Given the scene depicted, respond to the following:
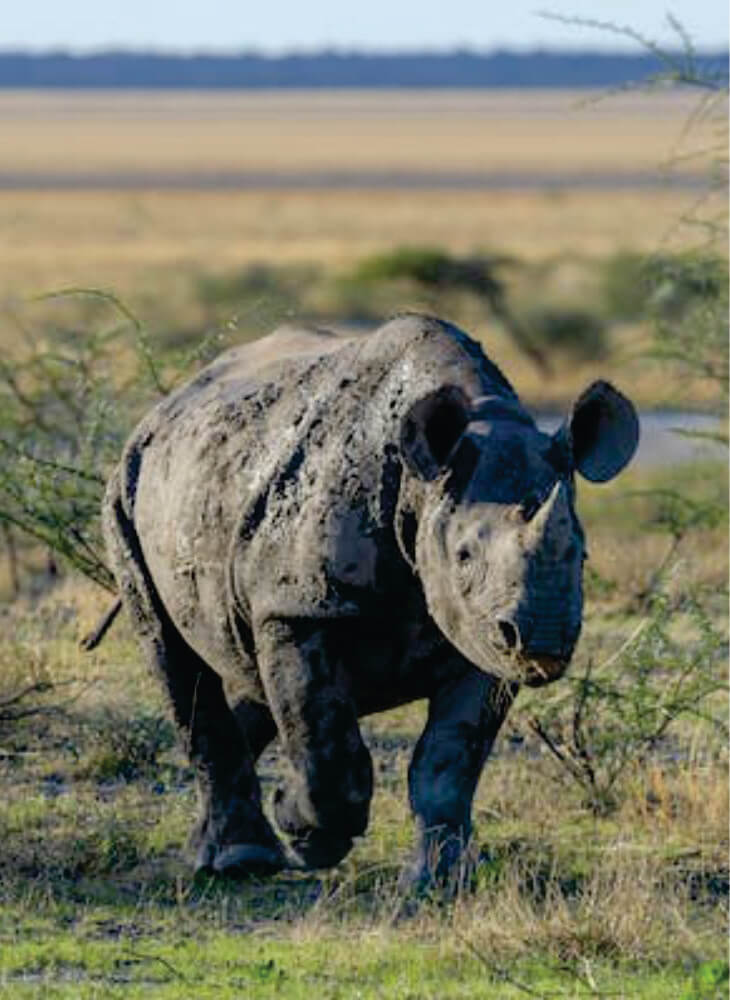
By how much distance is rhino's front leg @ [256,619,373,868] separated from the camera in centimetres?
923

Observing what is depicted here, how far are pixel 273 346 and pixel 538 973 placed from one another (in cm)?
259

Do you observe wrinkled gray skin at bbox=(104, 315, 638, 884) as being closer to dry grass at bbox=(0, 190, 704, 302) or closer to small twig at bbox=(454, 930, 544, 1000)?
small twig at bbox=(454, 930, 544, 1000)

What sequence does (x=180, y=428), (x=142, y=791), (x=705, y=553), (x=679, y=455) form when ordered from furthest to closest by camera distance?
(x=679, y=455) < (x=705, y=553) < (x=142, y=791) < (x=180, y=428)

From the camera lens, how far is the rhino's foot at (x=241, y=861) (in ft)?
32.6

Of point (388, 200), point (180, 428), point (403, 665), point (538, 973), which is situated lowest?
point (538, 973)

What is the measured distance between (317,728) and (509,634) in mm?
1054

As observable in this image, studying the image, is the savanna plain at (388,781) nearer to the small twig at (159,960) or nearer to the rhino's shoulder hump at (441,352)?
the small twig at (159,960)

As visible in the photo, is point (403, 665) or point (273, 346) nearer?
point (403, 665)

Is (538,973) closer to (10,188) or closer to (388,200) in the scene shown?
(388,200)

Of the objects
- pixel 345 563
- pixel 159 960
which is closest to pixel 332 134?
pixel 345 563

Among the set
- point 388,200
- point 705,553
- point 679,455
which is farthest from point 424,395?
point 388,200

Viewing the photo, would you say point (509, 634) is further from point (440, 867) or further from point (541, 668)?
point (440, 867)

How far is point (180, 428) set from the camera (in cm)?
1021

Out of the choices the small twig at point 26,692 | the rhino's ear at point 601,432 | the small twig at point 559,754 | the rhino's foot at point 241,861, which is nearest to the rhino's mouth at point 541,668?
the rhino's ear at point 601,432
